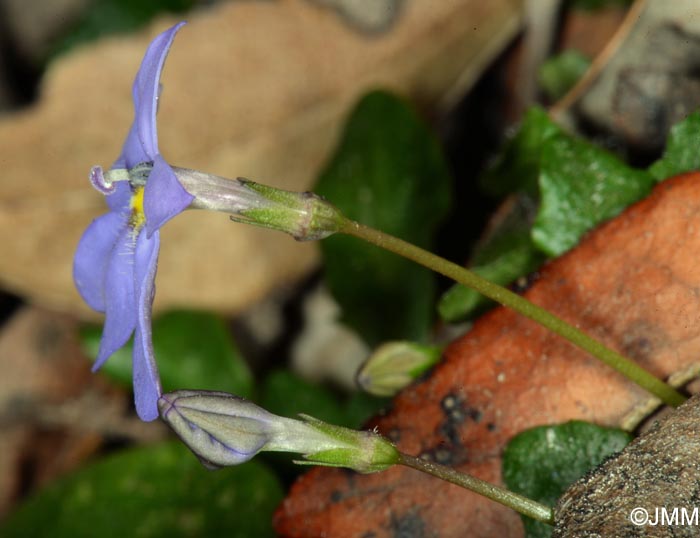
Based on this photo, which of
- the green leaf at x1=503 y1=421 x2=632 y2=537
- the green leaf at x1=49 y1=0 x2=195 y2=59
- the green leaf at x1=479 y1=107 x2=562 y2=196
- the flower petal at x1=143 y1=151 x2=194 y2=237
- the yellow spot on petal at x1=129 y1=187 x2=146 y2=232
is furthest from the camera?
the green leaf at x1=49 y1=0 x2=195 y2=59

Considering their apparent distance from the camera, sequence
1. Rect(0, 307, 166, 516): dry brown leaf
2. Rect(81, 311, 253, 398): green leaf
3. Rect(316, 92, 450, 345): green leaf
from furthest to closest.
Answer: Rect(0, 307, 166, 516): dry brown leaf, Rect(81, 311, 253, 398): green leaf, Rect(316, 92, 450, 345): green leaf

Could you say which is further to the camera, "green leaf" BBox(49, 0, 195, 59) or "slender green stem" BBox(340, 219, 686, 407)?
"green leaf" BBox(49, 0, 195, 59)

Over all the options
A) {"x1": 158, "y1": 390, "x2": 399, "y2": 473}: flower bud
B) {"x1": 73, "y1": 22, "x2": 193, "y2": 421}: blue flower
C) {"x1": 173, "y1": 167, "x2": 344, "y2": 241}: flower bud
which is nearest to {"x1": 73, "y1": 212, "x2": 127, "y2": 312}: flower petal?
{"x1": 73, "y1": 22, "x2": 193, "y2": 421}: blue flower

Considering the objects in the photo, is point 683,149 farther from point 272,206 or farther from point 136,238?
point 136,238

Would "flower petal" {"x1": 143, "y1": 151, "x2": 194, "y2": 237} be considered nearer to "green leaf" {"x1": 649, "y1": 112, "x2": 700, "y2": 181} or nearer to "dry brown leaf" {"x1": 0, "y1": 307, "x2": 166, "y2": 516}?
"green leaf" {"x1": 649, "y1": 112, "x2": 700, "y2": 181}

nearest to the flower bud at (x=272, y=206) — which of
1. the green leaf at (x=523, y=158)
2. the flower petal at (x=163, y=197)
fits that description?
the flower petal at (x=163, y=197)
